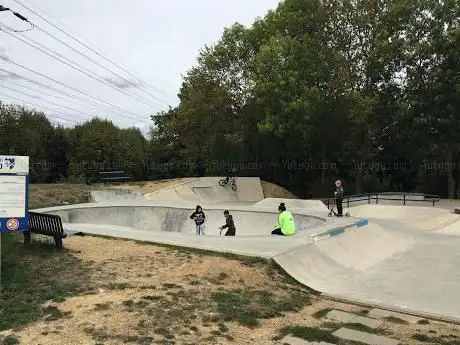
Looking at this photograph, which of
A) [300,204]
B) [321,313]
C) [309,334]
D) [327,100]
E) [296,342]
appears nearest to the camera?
[296,342]

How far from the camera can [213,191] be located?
28.8 metres

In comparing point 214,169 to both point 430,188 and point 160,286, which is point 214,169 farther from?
point 160,286

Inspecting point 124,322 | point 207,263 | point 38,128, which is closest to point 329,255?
point 207,263

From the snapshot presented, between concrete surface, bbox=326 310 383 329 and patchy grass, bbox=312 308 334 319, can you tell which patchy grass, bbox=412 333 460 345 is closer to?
concrete surface, bbox=326 310 383 329

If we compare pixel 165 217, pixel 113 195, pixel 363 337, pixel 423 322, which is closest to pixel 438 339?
pixel 423 322

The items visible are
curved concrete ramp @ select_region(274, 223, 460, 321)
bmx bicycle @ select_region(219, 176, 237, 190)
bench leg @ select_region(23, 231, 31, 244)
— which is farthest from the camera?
bmx bicycle @ select_region(219, 176, 237, 190)

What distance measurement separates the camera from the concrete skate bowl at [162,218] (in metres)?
16.6

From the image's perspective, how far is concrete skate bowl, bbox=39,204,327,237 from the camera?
16.6 metres

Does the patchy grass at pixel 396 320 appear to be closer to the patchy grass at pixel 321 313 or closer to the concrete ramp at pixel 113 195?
the patchy grass at pixel 321 313

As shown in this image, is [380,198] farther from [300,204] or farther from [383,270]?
[383,270]

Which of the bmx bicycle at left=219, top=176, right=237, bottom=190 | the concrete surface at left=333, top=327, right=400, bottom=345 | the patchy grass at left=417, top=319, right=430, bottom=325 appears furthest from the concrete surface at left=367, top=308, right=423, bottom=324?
the bmx bicycle at left=219, top=176, right=237, bottom=190

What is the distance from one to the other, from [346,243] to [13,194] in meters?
8.23

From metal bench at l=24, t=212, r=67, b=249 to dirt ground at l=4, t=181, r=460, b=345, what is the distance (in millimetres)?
374

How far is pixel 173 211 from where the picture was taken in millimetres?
17969
